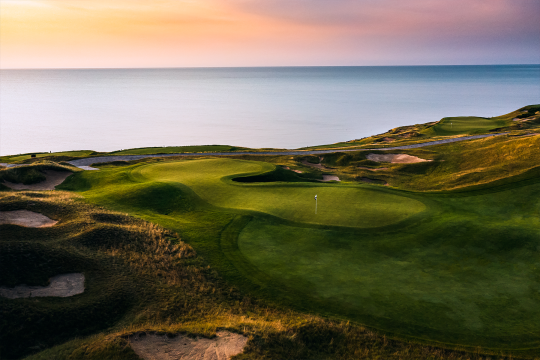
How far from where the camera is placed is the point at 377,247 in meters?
17.4

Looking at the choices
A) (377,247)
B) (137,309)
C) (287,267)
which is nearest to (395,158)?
(377,247)

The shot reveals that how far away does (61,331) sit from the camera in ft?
37.1

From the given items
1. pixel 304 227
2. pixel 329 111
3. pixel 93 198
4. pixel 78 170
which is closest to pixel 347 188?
pixel 304 227

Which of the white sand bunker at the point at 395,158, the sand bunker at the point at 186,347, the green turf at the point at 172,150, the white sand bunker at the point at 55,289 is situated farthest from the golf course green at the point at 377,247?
the green turf at the point at 172,150

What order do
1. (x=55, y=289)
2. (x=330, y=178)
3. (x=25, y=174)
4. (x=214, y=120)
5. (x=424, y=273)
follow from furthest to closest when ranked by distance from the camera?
(x=214, y=120) → (x=330, y=178) → (x=25, y=174) → (x=424, y=273) → (x=55, y=289)

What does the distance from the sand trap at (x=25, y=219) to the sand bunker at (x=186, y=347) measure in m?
11.7

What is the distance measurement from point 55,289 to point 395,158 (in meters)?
40.3

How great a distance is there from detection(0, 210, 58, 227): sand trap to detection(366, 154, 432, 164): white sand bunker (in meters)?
37.0

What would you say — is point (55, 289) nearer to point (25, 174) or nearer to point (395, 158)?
point (25, 174)

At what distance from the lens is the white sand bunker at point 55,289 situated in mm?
12508

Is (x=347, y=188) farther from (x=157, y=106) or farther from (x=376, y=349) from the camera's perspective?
(x=157, y=106)

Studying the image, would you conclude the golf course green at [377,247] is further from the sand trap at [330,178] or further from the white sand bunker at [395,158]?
the white sand bunker at [395,158]

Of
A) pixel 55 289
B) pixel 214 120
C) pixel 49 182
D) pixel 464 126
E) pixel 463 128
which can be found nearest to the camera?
pixel 55 289

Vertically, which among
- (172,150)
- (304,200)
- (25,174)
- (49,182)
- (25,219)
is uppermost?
(172,150)
